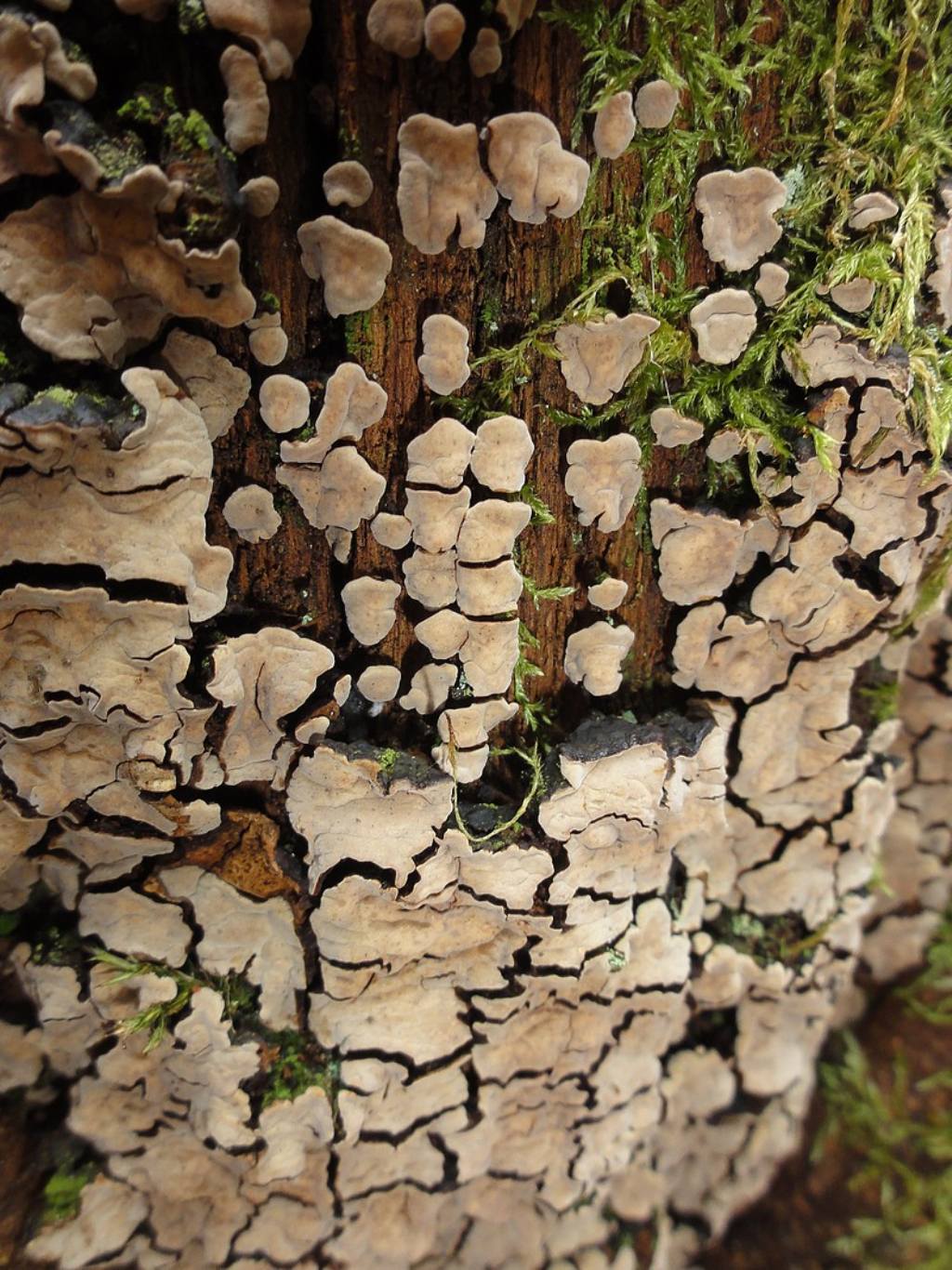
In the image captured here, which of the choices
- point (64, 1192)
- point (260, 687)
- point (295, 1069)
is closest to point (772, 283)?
point (260, 687)

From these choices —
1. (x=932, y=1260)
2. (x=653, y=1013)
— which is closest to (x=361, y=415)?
(x=653, y=1013)

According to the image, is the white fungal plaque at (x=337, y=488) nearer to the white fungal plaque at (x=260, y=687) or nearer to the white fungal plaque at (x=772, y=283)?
the white fungal plaque at (x=260, y=687)

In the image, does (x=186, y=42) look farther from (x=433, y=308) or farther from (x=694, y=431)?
(x=694, y=431)

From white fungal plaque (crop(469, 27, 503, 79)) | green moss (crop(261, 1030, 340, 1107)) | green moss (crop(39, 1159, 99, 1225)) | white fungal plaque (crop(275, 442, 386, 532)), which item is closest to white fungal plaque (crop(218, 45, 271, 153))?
white fungal plaque (crop(469, 27, 503, 79))

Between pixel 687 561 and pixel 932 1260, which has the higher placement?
pixel 687 561

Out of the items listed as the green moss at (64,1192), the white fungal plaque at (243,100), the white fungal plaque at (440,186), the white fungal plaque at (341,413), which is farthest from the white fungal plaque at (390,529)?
the green moss at (64,1192)

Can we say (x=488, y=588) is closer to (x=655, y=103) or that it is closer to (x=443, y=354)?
(x=443, y=354)
